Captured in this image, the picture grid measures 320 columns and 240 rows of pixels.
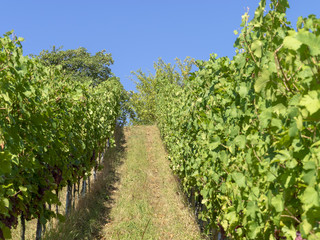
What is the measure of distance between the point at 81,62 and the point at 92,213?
37.6 m

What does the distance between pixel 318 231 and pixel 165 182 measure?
36.3 feet

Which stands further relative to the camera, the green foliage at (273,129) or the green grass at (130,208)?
the green grass at (130,208)

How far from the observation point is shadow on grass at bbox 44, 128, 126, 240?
25.6ft

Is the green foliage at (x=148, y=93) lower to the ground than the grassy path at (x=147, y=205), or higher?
higher

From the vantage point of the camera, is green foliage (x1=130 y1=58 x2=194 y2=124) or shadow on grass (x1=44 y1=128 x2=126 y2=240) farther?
green foliage (x1=130 y1=58 x2=194 y2=124)

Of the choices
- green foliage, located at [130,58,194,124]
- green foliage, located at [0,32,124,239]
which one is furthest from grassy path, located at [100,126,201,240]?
green foliage, located at [130,58,194,124]

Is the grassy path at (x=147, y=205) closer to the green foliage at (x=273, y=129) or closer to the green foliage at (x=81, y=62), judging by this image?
the green foliage at (x=273, y=129)

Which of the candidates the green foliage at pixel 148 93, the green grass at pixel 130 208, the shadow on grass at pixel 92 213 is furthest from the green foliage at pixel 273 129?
the green foliage at pixel 148 93

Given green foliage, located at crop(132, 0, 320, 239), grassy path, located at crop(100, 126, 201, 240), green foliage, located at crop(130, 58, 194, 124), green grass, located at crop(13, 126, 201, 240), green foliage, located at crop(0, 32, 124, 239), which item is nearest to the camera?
green foliage, located at crop(132, 0, 320, 239)

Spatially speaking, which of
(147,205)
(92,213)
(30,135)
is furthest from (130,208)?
(30,135)

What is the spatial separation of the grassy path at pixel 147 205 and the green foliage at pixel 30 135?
191 centimetres

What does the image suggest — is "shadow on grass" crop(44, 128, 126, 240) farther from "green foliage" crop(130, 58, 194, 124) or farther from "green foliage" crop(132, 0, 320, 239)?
"green foliage" crop(130, 58, 194, 124)

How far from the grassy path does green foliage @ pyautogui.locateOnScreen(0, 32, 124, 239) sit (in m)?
1.91

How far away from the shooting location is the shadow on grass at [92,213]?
7804 mm
